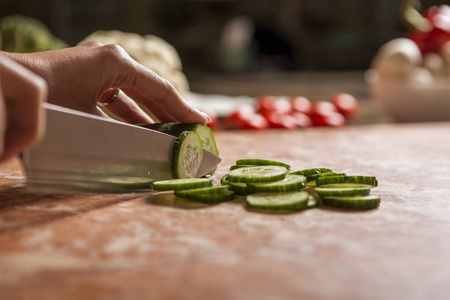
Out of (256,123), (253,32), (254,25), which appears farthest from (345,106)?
(253,32)

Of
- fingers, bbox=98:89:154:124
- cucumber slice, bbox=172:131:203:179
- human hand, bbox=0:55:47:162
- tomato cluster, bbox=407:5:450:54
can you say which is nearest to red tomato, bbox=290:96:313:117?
tomato cluster, bbox=407:5:450:54

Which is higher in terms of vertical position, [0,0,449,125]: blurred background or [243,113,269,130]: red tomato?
[0,0,449,125]: blurred background

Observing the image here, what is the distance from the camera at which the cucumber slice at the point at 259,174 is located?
1.44 metres

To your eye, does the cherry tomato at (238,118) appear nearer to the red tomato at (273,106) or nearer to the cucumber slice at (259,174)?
the red tomato at (273,106)

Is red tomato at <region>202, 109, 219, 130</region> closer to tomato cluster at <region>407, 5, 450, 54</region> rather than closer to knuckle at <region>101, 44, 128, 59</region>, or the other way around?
tomato cluster at <region>407, 5, 450, 54</region>

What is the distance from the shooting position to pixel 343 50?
9539 mm

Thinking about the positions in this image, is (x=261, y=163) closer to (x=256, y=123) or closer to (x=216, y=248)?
(x=216, y=248)

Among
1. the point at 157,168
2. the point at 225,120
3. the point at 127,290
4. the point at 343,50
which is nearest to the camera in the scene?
the point at 127,290

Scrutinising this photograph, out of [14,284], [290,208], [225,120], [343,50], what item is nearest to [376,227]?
[290,208]

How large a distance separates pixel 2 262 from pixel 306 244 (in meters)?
0.63

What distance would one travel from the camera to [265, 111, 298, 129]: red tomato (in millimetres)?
3488

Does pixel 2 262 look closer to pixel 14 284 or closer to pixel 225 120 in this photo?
pixel 14 284

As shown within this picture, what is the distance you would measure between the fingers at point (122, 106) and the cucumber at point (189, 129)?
184 mm

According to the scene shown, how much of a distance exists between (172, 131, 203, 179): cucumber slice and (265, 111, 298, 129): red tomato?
1.87m
